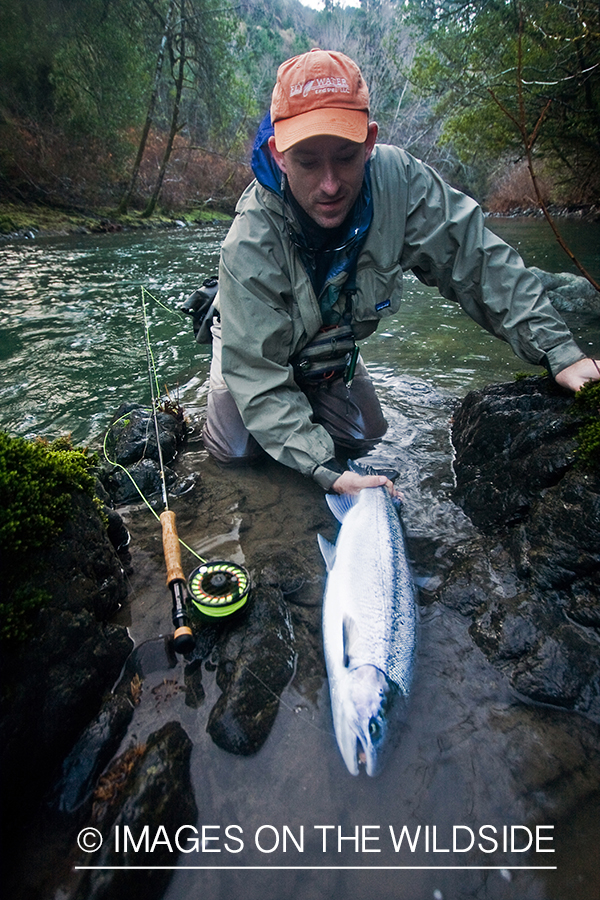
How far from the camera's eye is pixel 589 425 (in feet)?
9.46

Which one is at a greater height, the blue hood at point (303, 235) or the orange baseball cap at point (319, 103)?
the orange baseball cap at point (319, 103)

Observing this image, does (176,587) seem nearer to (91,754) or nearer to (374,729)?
(91,754)

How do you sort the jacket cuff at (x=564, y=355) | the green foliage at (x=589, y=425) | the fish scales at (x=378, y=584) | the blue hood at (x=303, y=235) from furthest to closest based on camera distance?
the blue hood at (x=303, y=235)
the jacket cuff at (x=564, y=355)
the green foliage at (x=589, y=425)
the fish scales at (x=378, y=584)

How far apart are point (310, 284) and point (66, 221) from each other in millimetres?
20178

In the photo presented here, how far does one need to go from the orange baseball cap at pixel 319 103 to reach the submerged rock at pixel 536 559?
2.26 metres

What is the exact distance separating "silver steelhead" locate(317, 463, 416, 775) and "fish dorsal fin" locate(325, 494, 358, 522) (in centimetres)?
6

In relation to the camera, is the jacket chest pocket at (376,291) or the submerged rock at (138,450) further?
the submerged rock at (138,450)

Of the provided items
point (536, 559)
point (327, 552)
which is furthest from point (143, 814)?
point (536, 559)

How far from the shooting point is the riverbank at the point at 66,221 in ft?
56.1

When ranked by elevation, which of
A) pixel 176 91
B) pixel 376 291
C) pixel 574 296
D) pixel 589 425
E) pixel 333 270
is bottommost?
pixel 574 296

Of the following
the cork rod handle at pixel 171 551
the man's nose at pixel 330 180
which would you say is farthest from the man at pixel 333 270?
the cork rod handle at pixel 171 551

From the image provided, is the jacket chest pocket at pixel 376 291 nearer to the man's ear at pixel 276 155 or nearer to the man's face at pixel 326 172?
the man's face at pixel 326 172

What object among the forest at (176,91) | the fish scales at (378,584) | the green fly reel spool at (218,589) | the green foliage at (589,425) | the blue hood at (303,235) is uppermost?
the forest at (176,91)

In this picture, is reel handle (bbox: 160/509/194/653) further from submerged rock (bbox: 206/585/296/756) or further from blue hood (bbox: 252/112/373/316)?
blue hood (bbox: 252/112/373/316)
